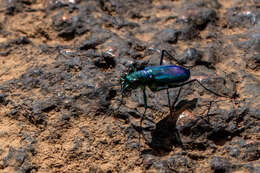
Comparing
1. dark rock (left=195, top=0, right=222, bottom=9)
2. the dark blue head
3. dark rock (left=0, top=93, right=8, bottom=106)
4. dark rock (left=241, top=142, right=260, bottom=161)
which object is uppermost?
dark rock (left=195, top=0, right=222, bottom=9)

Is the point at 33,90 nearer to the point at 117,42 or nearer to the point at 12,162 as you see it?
the point at 12,162

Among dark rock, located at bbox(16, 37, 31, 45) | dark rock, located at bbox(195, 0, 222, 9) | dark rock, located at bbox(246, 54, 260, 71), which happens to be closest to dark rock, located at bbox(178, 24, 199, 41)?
dark rock, located at bbox(195, 0, 222, 9)

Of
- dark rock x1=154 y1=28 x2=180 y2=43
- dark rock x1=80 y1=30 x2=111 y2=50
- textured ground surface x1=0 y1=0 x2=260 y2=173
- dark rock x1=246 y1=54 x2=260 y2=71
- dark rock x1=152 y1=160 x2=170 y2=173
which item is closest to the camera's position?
dark rock x1=152 y1=160 x2=170 y2=173

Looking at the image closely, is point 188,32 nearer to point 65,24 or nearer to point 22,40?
point 65,24

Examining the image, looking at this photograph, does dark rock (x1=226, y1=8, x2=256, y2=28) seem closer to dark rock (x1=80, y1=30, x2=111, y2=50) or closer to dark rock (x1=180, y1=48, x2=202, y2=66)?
dark rock (x1=180, y1=48, x2=202, y2=66)

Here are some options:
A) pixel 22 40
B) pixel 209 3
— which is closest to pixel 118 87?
pixel 22 40

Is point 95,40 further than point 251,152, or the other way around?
point 95,40

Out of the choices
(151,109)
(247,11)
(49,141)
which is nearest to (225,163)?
(151,109)
